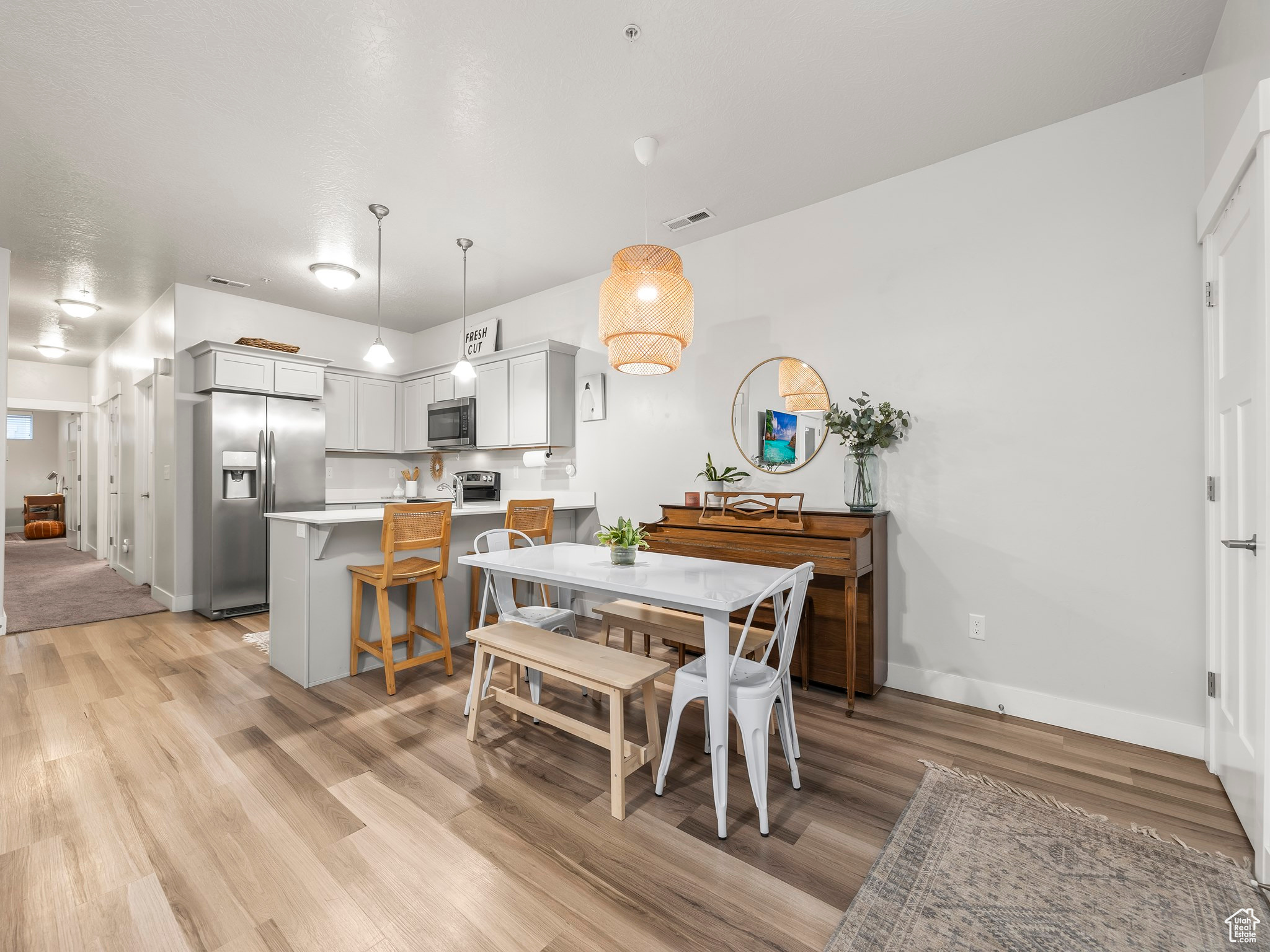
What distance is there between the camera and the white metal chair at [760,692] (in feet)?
6.10

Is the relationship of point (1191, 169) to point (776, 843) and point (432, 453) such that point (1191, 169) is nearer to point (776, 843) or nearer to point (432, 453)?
point (776, 843)

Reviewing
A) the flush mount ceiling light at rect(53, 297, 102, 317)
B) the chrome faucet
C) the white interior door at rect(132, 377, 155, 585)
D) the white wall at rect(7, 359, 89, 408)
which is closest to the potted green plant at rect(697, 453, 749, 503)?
the chrome faucet

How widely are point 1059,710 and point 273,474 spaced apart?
570 centimetres

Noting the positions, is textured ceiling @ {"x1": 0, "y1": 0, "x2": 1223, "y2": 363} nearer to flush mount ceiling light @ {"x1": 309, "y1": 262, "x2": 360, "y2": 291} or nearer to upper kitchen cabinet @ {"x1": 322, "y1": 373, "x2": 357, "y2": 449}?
flush mount ceiling light @ {"x1": 309, "y1": 262, "x2": 360, "y2": 291}

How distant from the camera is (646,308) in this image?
97.6 inches

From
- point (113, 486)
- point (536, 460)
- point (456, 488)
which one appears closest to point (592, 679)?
point (536, 460)

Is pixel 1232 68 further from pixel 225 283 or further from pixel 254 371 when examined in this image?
pixel 225 283

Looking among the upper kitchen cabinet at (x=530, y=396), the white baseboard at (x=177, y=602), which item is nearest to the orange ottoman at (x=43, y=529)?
the white baseboard at (x=177, y=602)

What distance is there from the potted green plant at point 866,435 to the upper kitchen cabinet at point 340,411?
4.78 meters

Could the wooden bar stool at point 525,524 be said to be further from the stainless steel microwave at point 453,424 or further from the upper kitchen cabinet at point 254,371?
the upper kitchen cabinet at point 254,371

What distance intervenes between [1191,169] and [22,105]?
199 inches

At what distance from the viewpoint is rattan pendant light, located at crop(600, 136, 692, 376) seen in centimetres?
247

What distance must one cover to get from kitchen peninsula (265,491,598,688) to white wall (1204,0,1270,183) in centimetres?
400

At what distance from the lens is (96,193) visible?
128 inches
